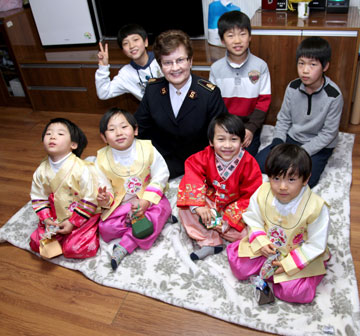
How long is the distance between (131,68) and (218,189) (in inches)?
47.1

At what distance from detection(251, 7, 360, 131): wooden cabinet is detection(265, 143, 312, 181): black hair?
3.84 feet

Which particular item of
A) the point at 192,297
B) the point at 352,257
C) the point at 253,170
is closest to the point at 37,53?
the point at 253,170

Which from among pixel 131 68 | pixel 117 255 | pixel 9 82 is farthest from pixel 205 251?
pixel 9 82

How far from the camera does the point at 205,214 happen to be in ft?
5.94

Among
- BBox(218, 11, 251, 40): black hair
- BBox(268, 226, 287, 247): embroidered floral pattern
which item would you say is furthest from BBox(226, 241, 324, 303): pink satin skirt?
BBox(218, 11, 251, 40): black hair

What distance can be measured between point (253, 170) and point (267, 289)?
0.54 metres

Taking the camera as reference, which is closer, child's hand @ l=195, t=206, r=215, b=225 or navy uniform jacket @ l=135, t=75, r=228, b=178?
child's hand @ l=195, t=206, r=215, b=225

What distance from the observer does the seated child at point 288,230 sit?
4.75 ft

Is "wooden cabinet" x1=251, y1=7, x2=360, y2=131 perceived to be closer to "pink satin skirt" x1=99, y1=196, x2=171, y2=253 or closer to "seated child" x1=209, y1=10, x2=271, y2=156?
"seated child" x1=209, y1=10, x2=271, y2=156

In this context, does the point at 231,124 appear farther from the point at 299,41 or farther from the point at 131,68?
the point at 131,68

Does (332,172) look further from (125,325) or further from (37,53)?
(37,53)

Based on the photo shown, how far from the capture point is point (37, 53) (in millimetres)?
3402

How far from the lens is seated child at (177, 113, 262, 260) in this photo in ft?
5.75

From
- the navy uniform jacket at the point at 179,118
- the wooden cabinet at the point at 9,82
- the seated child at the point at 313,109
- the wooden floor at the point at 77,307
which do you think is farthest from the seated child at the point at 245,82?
the wooden cabinet at the point at 9,82
